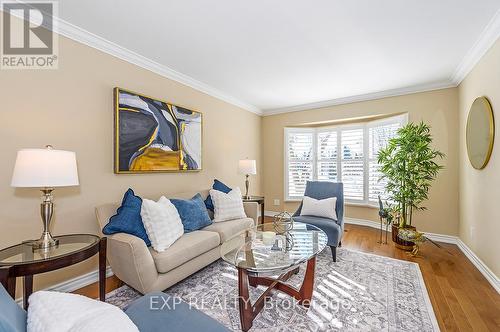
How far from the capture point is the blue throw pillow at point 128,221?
2064mm

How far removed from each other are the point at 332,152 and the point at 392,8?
127 inches

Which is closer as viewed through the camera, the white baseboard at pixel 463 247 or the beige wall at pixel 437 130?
the white baseboard at pixel 463 247

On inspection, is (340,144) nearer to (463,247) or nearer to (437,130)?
(437,130)

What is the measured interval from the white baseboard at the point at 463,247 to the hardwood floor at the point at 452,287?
5cm

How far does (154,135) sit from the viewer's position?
2.94 metres

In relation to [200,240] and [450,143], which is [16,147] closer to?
[200,240]

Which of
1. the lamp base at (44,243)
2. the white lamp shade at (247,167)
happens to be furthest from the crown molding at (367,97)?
the lamp base at (44,243)

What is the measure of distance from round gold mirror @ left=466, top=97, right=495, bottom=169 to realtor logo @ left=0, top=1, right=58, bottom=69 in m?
4.33

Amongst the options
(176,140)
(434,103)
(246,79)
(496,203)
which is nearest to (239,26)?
(246,79)

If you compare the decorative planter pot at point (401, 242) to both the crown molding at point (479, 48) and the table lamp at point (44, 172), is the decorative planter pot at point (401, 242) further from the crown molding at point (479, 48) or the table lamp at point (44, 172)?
the table lamp at point (44, 172)

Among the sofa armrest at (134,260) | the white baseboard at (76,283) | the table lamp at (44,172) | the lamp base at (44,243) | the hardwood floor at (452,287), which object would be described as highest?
the table lamp at (44,172)

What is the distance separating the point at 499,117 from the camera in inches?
89.4

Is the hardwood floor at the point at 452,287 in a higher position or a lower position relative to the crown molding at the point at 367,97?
lower

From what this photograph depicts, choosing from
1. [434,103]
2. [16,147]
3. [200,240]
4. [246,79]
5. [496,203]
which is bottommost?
[200,240]
